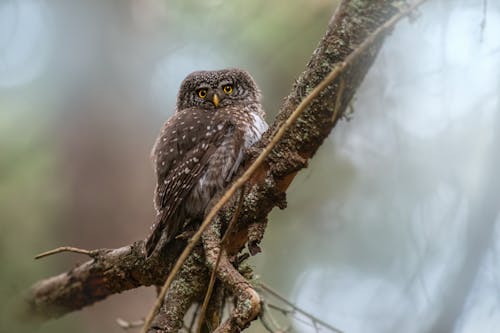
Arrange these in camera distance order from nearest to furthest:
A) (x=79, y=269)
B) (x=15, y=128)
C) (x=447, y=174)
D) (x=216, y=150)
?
(x=216, y=150) → (x=79, y=269) → (x=447, y=174) → (x=15, y=128)

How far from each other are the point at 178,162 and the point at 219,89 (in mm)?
891

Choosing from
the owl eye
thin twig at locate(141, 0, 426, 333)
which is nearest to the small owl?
the owl eye

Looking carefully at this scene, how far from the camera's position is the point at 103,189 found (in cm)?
485

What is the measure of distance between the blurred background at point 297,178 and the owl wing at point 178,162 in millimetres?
599

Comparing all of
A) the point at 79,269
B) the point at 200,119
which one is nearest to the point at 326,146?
the point at 200,119

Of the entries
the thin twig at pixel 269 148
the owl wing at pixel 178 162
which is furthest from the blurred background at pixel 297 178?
the thin twig at pixel 269 148

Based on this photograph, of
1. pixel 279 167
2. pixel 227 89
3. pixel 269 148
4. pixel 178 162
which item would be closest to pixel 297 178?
pixel 227 89

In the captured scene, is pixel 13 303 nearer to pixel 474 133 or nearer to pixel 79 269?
pixel 79 269

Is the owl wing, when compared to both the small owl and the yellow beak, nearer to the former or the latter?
the small owl

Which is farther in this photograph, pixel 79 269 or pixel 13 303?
pixel 79 269

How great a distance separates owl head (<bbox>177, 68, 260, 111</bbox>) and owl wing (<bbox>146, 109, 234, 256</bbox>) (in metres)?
0.39

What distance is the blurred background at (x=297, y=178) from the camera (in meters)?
3.55

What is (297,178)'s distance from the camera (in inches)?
204

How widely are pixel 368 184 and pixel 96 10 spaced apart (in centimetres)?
331
